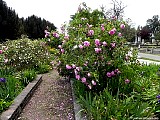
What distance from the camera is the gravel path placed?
4855 millimetres

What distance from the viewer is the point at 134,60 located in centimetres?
596

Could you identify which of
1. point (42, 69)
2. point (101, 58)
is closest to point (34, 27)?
point (42, 69)

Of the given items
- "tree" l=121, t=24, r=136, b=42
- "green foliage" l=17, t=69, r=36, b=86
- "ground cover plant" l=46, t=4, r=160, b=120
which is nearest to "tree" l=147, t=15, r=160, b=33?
"tree" l=121, t=24, r=136, b=42

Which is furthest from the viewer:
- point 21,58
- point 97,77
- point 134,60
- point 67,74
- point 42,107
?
point 21,58

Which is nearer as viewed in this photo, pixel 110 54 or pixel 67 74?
pixel 110 54

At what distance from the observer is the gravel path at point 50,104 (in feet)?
15.9

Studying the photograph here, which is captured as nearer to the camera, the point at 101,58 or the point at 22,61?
the point at 101,58

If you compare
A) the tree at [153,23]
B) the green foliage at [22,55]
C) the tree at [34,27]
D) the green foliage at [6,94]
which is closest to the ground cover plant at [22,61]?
the green foliage at [22,55]

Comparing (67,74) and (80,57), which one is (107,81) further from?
(67,74)

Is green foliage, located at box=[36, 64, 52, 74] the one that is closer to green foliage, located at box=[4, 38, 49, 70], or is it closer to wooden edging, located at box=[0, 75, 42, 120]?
green foliage, located at box=[4, 38, 49, 70]

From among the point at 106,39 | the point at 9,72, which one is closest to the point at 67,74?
the point at 9,72

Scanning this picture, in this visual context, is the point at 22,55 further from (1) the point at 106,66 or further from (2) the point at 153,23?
(2) the point at 153,23

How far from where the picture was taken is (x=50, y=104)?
5.66 meters

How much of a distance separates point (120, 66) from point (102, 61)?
453 mm
